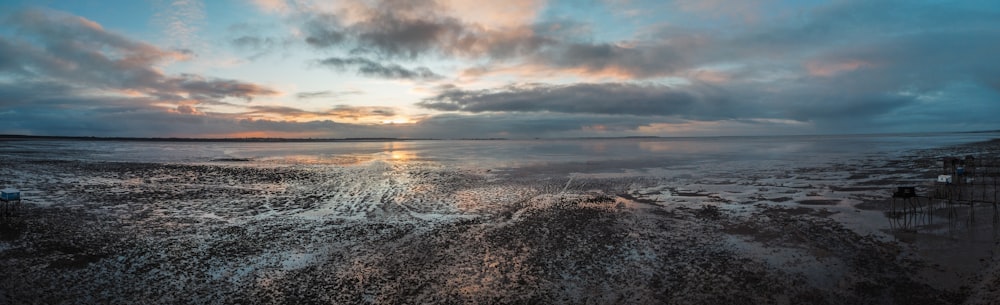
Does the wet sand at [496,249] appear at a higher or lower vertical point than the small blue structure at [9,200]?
lower

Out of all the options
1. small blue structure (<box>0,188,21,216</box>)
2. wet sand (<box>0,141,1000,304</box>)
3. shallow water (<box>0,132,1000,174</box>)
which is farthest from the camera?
shallow water (<box>0,132,1000,174</box>)

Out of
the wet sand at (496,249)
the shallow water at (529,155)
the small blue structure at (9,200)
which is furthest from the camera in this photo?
the shallow water at (529,155)

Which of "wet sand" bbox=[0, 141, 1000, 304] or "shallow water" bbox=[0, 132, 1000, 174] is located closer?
"wet sand" bbox=[0, 141, 1000, 304]

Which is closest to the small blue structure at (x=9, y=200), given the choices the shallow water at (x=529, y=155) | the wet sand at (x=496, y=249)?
the wet sand at (x=496, y=249)

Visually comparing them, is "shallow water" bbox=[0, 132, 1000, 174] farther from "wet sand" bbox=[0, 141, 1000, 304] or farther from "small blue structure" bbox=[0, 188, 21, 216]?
"small blue structure" bbox=[0, 188, 21, 216]

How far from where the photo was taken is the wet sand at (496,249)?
25.3 ft

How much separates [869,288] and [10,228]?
20.1 metres

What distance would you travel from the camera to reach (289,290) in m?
7.96

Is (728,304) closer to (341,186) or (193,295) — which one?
(193,295)

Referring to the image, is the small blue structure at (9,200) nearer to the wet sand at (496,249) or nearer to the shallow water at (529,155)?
the wet sand at (496,249)

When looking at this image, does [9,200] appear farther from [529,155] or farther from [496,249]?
[529,155]

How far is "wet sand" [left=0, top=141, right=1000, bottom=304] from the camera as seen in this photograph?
7.70 m

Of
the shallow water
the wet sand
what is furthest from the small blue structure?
the shallow water

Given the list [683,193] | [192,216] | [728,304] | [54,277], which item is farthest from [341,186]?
[728,304]
